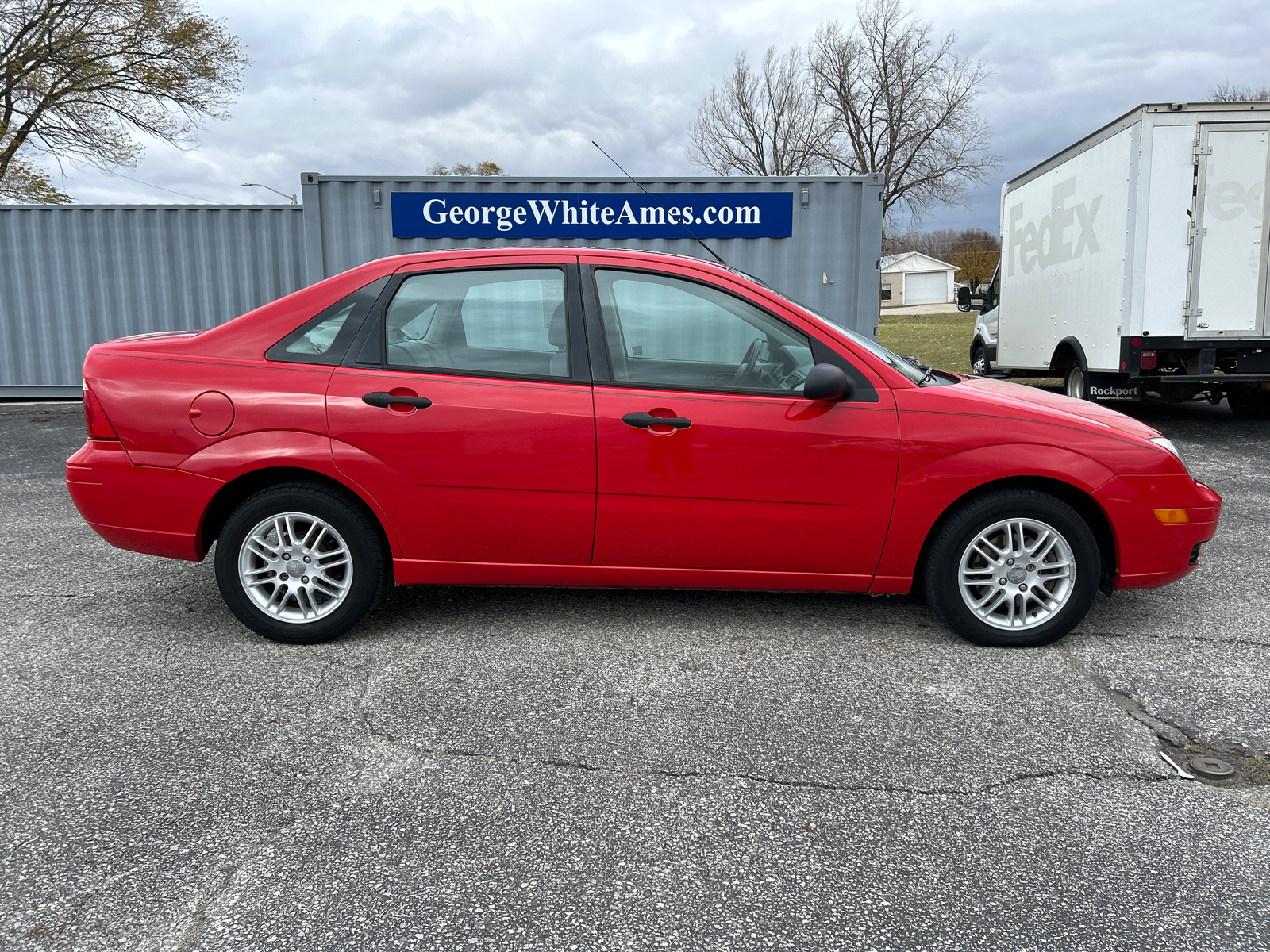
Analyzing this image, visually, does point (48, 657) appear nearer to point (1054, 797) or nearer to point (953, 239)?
point (1054, 797)

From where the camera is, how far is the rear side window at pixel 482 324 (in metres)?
3.74

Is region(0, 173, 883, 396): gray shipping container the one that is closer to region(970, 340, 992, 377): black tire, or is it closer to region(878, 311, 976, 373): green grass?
region(878, 311, 976, 373): green grass

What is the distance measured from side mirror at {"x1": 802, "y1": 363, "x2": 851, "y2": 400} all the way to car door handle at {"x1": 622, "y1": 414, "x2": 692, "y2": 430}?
0.49m

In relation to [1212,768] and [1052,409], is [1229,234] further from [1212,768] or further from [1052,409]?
[1212,768]

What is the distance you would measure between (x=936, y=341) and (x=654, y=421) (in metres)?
23.6

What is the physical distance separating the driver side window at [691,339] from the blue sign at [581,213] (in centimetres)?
689

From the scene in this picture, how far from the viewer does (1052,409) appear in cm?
381

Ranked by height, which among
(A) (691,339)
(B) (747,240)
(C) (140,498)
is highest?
(B) (747,240)

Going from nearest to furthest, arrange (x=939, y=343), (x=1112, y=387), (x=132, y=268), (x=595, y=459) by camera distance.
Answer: (x=595, y=459), (x=1112, y=387), (x=132, y=268), (x=939, y=343)

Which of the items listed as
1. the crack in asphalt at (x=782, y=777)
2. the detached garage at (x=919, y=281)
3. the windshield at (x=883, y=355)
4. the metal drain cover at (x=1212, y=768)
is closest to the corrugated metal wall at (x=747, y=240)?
the windshield at (x=883, y=355)

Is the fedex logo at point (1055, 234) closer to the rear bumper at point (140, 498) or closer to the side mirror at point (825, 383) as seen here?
the side mirror at point (825, 383)

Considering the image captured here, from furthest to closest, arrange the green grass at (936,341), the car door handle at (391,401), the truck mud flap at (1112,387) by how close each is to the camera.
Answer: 1. the green grass at (936,341)
2. the truck mud flap at (1112,387)
3. the car door handle at (391,401)

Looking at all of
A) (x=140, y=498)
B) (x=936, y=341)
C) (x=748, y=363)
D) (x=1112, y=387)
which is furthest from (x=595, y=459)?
(x=936, y=341)

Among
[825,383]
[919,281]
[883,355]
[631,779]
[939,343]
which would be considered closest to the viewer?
[631,779]
